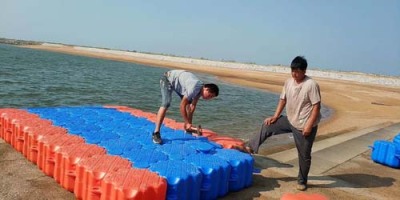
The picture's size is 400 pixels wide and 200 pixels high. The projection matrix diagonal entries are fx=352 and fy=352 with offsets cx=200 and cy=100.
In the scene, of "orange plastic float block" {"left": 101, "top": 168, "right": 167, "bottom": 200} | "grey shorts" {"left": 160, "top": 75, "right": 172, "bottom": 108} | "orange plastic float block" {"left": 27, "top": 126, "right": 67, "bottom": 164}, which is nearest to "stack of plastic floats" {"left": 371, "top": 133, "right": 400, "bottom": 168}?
"grey shorts" {"left": 160, "top": 75, "right": 172, "bottom": 108}

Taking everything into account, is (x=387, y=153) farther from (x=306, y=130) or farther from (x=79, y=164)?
(x=79, y=164)

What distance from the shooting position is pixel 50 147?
533cm

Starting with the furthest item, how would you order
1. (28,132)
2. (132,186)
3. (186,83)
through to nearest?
(186,83) → (28,132) → (132,186)

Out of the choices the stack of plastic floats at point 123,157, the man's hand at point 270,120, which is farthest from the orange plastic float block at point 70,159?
the man's hand at point 270,120

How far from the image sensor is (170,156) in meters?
5.27

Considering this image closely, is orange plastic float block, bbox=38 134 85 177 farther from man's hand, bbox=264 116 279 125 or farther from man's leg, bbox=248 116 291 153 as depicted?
man's hand, bbox=264 116 279 125

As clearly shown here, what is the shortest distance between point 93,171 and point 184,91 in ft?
7.49

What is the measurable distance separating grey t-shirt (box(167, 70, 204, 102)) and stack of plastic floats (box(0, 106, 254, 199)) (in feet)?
2.74

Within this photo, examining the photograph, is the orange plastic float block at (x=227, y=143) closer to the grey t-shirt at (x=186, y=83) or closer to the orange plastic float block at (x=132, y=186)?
the grey t-shirt at (x=186, y=83)

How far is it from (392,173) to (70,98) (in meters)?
16.0

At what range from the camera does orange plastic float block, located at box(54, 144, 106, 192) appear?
4.86 metres

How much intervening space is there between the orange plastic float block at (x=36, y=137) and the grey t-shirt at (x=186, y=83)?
2037 millimetres

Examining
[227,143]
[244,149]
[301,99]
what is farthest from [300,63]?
[227,143]

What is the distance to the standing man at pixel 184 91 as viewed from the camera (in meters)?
5.89
